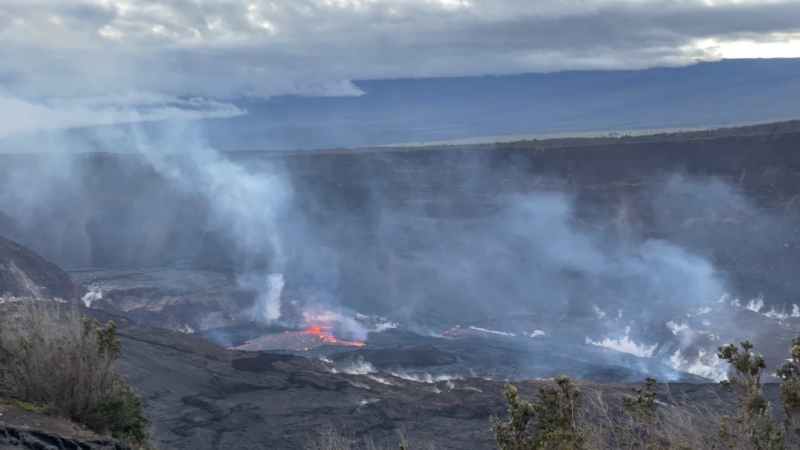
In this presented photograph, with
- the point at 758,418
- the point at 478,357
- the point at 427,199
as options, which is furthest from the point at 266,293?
the point at 758,418

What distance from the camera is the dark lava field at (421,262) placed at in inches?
1495

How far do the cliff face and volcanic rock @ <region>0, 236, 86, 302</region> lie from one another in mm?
15533

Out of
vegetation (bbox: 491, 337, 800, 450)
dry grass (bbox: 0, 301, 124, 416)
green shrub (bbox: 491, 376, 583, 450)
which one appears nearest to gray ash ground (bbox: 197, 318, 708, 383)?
dry grass (bbox: 0, 301, 124, 416)

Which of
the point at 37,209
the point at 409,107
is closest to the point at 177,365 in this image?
the point at 37,209

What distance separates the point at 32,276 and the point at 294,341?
16.6m

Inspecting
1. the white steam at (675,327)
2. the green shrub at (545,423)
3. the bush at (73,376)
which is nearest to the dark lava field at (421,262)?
the white steam at (675,327)

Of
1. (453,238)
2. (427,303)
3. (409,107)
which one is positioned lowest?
(427,303)

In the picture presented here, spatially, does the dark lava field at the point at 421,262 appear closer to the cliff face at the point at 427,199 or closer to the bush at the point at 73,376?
the cliff face at the point at 427,199

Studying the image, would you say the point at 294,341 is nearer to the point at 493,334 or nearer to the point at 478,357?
the point at 478,357

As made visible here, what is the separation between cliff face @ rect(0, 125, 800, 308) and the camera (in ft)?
182

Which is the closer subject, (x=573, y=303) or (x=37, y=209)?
(x=573, y=303)

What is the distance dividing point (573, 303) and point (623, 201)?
9.57m

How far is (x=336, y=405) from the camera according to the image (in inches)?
1171

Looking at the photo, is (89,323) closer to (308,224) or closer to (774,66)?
(308,224)
